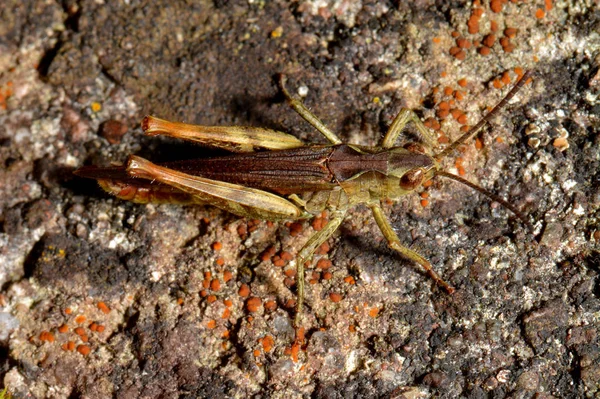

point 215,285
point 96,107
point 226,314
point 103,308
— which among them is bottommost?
point 103,308

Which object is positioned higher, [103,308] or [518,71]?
[518,71]

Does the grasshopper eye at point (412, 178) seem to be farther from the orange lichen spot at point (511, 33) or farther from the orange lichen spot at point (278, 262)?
the orange lichen spot at point (511, 33)

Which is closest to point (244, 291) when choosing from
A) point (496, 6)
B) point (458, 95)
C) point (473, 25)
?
point (458, 95)

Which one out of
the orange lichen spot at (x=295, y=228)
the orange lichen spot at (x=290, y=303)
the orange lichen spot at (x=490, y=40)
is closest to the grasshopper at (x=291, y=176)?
the orange lichen spot at (x=295, y=228)

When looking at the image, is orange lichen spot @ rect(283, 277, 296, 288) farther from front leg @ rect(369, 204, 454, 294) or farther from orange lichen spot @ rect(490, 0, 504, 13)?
orange lichen spot @ rect(490, 0, 504, 13)

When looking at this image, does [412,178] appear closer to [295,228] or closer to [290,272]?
[295,228]

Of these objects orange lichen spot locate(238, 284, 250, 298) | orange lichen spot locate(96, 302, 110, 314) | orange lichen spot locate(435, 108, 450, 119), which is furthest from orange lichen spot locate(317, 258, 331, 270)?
orange lichen spot locate(96, 302, 110, 314)
